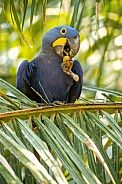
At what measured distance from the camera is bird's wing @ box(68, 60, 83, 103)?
1.75 metres

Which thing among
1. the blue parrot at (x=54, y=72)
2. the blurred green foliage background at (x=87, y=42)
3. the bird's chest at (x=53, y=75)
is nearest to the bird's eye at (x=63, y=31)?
the blue parrot at (x=54, y=72)

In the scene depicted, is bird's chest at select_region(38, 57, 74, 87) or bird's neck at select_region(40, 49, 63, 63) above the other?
bird's neck at select_region(40, 49, 63, 63)

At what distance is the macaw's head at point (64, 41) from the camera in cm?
174

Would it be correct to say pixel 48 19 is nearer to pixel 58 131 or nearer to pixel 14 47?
pixel 14 47

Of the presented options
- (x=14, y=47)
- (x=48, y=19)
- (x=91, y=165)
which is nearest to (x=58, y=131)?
(x=91, y=165)

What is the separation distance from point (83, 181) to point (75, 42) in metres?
0.97

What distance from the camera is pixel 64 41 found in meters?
1.76

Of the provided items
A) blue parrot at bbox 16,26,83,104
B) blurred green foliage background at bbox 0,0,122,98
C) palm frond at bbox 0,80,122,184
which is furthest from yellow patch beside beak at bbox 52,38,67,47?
blurred green foliage background at bbox 0,0,122,98

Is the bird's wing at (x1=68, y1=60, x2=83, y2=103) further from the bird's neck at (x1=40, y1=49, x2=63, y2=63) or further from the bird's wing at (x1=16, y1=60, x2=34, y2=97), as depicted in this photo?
the bird's wing at (x1=16, y1=60, x2=34, y2=97)

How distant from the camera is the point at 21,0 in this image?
5.00ft

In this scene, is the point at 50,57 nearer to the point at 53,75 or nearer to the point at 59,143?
the point at 53,75

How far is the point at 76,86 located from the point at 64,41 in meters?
0.18

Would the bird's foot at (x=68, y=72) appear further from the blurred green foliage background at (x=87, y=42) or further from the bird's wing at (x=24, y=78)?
the blurred green foliage background at (x=87, y=42)

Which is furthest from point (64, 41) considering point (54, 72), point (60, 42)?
point (54, 72)
